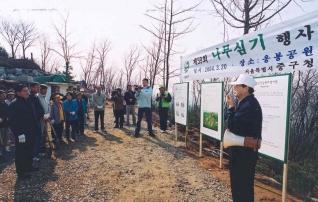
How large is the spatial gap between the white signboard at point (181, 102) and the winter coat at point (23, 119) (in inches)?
155

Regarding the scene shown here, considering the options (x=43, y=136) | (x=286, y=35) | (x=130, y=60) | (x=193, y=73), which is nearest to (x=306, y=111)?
(x=193, y=73)

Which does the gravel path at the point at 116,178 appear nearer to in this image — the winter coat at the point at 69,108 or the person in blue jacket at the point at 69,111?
the person in blue jacket at the point at 69,111

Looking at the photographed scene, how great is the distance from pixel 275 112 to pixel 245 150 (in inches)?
44.5

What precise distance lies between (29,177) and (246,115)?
4.21 meters

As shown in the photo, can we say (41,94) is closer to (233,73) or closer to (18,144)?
(18,144)

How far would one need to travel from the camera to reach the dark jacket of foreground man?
2.56 m

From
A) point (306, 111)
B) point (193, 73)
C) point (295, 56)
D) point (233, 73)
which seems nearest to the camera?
point (295, 56)

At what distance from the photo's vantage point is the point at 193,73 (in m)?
6.07

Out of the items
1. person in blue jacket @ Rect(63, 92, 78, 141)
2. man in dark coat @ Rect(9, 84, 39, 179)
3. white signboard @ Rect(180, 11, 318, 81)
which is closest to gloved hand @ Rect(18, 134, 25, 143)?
man in dark coat @ Rect(9, 84, 39, 179)

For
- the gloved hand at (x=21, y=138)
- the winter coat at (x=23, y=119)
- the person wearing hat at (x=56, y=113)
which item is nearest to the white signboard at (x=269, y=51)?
the winter coat at (x=23, y=119)

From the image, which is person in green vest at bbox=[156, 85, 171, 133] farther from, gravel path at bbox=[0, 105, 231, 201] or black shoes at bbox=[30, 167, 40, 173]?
black shoes at bbox=[30, 167, 40, 173]

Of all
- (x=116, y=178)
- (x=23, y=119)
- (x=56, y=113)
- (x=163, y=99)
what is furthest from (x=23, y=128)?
(x=163, y=99)

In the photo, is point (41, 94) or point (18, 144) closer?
point (18, 144)

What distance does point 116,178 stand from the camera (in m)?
4.14
